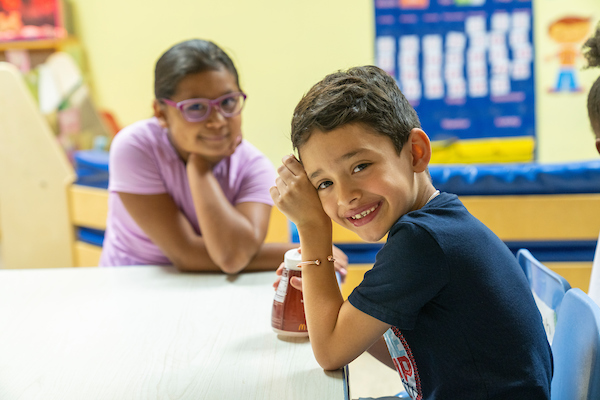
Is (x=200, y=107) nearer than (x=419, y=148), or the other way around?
(x=419, y=148)

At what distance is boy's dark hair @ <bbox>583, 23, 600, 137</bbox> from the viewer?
1271 mm

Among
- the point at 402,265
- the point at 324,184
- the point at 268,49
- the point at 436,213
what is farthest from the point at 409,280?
the point at 268,49

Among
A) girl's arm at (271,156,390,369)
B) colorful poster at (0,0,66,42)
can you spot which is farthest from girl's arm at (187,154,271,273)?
colorful poster at (0,0,66,42)

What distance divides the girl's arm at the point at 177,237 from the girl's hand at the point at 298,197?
1.36 ft

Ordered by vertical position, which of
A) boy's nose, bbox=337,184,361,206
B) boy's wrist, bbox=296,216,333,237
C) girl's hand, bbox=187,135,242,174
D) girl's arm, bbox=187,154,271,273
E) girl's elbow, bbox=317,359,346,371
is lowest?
girl's elbow, bbox=317,359,346,371

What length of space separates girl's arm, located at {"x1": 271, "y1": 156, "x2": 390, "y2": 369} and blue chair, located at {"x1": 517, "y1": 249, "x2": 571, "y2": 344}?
1.48ft

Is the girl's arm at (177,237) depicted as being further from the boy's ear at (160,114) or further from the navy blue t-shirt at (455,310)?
the navy blue t-shirt at (455,310)

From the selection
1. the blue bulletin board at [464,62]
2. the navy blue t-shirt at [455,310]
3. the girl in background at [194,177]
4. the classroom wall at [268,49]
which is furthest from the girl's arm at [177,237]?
the blue bulletin board at [464,62]

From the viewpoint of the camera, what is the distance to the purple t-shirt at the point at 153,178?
4.97 ft

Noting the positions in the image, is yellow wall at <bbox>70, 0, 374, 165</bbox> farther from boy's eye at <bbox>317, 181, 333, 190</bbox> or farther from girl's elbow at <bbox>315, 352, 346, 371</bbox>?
girl's elbow at <bbox>315, 352, 346, 371</bbox>

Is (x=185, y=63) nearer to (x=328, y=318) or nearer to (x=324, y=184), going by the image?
(x=324, y=184)

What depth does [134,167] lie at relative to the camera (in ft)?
4.95

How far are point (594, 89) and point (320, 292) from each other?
83cm

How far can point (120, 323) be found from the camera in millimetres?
1107
